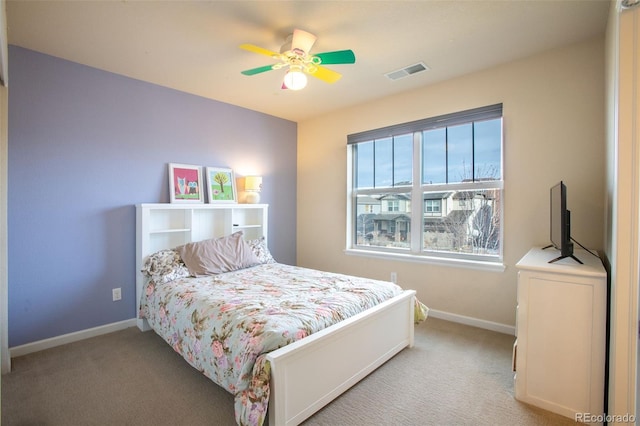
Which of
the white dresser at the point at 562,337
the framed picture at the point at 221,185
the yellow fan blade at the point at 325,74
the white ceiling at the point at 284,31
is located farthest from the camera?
the framed picture at the point at 221,185

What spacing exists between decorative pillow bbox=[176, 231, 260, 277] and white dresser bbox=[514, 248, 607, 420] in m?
2.54

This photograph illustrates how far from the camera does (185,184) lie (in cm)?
359

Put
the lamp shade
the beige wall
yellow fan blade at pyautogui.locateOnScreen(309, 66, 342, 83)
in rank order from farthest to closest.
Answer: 1. the lamp shade
2. the beige wall
3. yellow fan blade at pyautogui.locateOnScreen(309, 66, 342, 83)

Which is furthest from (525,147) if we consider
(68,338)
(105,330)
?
(68,338)

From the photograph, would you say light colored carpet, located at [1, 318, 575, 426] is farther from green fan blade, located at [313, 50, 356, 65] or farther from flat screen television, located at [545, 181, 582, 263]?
green fan blade, located at [313, 50, 356, 65]

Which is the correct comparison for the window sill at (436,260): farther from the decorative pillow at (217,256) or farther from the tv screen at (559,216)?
the decorative pillow at (217,256)

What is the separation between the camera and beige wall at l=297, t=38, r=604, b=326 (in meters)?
2.55

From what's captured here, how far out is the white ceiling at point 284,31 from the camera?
2100 mm

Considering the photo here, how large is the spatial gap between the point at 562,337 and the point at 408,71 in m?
2.54

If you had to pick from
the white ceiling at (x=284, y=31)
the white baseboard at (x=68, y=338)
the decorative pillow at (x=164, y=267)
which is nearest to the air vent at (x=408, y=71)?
the white ceiling at (x=284, y=31)

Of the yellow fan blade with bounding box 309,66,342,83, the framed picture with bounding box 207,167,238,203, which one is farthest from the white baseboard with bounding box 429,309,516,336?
the framed picture with bounding box 207,167,238,203

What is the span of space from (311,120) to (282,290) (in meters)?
2.96

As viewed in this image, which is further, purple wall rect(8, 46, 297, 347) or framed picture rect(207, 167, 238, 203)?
framed picture rect(207, 167, 238, 203)

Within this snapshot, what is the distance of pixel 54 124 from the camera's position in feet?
9.11
